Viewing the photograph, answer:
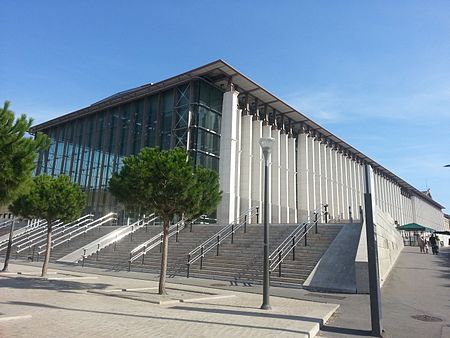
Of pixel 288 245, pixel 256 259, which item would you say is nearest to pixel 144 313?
pixel 256 259

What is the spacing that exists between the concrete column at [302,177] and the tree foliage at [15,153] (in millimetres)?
32957

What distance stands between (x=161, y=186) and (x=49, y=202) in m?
6.62

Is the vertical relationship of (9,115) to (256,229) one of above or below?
above

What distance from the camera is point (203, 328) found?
6219mm

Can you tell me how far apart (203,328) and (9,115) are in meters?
5.89

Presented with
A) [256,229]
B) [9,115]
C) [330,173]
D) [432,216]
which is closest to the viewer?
[9,115]

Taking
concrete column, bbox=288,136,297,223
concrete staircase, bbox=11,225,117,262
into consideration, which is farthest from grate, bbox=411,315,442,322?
concrete column, bbox=288,136,297,223

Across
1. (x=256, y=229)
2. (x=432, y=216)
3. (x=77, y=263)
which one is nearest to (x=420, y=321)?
(x=256, y=229)

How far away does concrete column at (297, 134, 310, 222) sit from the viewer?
38531 mm

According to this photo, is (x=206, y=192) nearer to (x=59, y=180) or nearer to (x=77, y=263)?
(x=59, y=180)

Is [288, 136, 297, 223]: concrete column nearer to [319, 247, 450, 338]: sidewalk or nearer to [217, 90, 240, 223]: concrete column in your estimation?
[217, 90, 240, 223]: concrete column

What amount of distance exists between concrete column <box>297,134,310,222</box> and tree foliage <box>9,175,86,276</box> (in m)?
27.4

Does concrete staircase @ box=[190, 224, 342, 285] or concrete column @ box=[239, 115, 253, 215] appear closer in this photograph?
concrete staircase @ box=[190, 224, 342, 285]

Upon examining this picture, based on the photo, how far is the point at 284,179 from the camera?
37031mm
